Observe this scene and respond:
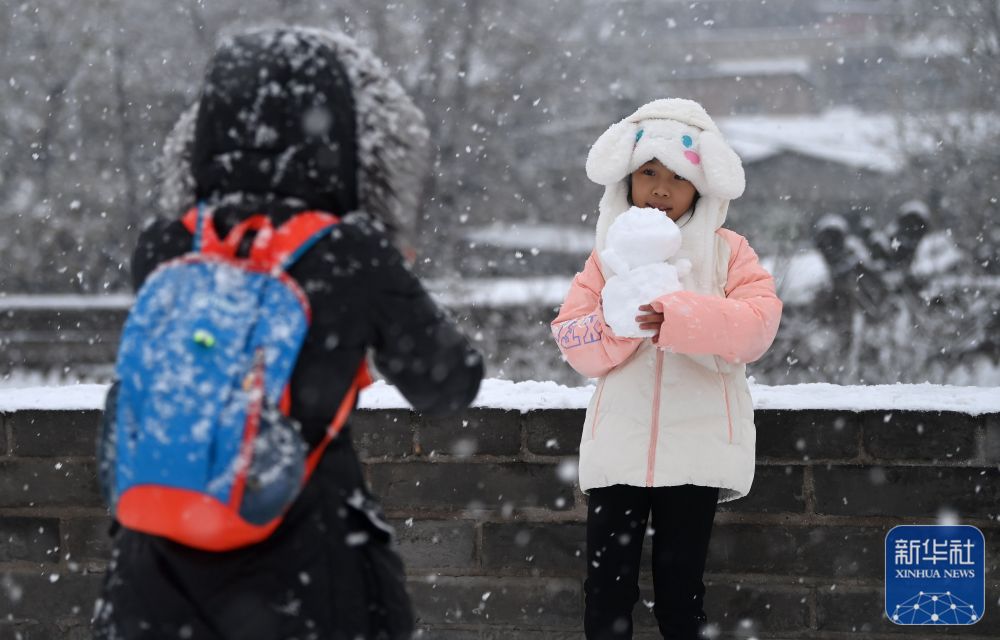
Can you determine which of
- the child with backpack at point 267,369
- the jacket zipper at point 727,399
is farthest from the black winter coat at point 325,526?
the jacket zipper at point 727,399

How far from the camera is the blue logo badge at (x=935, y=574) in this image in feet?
11.5

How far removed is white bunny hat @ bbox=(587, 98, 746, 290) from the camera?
3.02m

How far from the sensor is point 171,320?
185 centimetres

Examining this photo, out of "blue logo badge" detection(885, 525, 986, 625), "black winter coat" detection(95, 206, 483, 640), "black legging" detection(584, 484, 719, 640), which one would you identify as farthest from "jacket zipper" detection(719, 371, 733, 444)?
"black winter coat" detection(95, 206, 483, 640)

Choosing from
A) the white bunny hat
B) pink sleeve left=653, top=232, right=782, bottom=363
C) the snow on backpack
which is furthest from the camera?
the white bunny hat

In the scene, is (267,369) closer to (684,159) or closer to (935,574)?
(684,159)

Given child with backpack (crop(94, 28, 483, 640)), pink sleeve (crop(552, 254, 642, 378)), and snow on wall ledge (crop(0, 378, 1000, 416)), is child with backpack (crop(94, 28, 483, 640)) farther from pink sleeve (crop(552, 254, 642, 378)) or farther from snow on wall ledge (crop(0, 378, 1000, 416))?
snow on wall ledge (crop(0, 378, 1000, 416))

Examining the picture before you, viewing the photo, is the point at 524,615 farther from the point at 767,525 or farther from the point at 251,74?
the point at 251,74

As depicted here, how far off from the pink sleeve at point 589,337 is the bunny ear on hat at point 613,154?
31 centimetres

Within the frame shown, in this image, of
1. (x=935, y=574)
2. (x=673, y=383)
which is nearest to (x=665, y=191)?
(x=673, y=383)

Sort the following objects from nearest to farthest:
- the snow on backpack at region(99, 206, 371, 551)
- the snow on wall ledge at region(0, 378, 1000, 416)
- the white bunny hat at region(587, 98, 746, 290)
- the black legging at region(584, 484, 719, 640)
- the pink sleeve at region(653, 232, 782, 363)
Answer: the snow on backpack at region(99, 206, 371, 551), the pink sleeve at region(653, 232, 782, 363), the black legging at region(584, 484, 719, 640), the white bunny hat at region(587, 98, 746, 290), the snow on wall ledge at region(0, 378, 1000, 416)

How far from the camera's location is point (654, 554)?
9.75 feet

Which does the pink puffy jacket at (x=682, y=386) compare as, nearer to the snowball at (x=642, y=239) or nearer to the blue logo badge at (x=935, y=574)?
the snowball at (x=642, y=239)

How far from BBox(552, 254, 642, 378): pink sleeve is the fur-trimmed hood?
90cm
